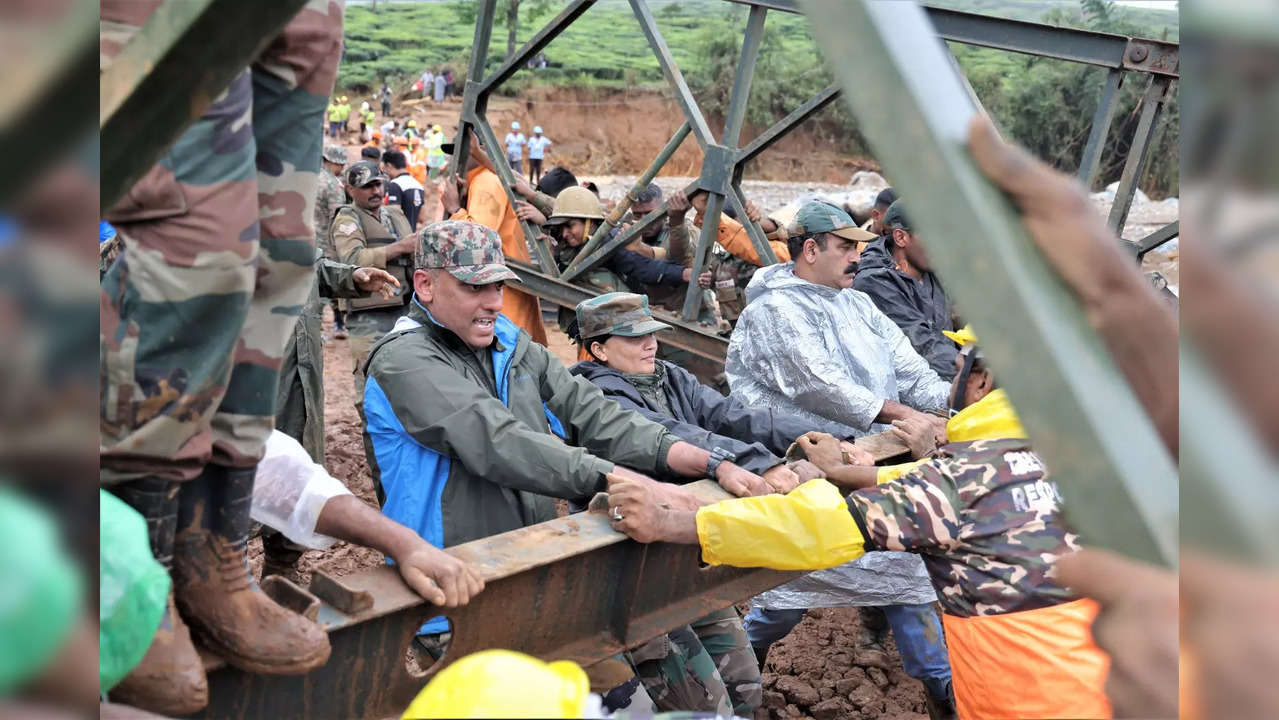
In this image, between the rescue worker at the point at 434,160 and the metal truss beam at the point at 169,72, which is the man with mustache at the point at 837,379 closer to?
the metal truss beam at the point at 169,72

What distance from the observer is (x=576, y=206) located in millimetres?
8320

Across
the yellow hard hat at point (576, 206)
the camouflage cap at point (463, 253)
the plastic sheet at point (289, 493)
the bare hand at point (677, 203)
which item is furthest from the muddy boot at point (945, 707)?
the yellow hard hat at point (576, 206)

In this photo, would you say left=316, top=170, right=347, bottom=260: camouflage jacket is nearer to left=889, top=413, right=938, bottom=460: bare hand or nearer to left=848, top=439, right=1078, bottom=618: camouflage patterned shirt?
left=889, top=413, right=938, bottom=460: bare hand

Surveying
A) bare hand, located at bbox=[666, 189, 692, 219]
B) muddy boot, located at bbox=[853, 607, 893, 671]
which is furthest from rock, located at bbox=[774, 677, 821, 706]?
bare hand, located at bbox=[666, 189, 692, 219]

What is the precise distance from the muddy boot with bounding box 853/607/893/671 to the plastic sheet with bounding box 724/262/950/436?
956mm

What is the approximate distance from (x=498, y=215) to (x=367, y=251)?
140 cm

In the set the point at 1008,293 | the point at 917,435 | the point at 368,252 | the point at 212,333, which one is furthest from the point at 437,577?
the point at 368,252

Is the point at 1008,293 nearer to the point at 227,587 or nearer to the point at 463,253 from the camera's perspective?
the point at 227,587

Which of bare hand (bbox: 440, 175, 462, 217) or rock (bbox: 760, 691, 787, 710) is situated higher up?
A: bare hand (bbox: 440, 175, 462, 217)

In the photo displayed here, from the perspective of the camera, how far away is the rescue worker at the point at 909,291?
19.4 ft

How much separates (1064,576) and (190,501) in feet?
4.72

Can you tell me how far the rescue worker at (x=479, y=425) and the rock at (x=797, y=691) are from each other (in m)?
1.13

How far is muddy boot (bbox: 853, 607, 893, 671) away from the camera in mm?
5137

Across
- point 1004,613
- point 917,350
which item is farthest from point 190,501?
point 917,350
